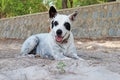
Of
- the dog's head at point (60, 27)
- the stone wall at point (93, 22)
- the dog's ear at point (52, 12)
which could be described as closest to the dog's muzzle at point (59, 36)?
the dog's head at point (60, 27)

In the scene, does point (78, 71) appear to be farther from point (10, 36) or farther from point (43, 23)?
point (10, 36)

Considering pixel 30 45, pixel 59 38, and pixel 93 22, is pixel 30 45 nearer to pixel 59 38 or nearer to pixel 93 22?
pixel 59 38

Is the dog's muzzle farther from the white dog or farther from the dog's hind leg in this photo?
the dog's hind leg

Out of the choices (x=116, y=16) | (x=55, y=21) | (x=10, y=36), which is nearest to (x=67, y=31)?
(x=55, y=21)

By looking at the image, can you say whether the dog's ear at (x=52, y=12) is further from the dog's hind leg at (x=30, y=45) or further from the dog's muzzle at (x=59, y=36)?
the dog's hind leg at (x=30, y=45)

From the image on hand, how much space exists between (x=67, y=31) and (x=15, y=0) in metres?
15.1

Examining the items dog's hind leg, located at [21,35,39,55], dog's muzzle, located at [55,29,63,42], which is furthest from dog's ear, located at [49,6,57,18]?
dog's hind leg, located at [21,35,39,55]

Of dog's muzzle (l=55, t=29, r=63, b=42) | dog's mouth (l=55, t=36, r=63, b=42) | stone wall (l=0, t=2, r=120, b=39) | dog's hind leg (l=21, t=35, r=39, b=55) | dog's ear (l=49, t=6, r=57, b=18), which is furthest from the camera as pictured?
stone wall (l=0, t=2, r=120, b=39)

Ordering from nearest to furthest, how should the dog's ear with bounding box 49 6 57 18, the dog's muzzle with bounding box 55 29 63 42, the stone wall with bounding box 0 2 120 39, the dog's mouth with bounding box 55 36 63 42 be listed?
the dog's muzzle with bounding box 55 29 63 42 < the dog's mouth with bounding box 55 36 63 42 < the dog's ear with bounding box 49 6 57 18 < the stone wall with bounding box 0 2 120 39

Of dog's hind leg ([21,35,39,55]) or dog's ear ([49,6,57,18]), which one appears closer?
dog's ear ([49,6,57,18])

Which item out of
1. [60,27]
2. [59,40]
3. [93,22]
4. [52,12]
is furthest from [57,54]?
[93,22]

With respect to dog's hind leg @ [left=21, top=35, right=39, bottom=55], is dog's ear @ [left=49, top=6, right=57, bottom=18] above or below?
above

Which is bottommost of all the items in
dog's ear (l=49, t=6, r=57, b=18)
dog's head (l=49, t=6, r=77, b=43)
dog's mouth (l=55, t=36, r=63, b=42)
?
dog's mouth (l=55, t=36, r=63, b=42)

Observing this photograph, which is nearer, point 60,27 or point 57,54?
point 60,27
